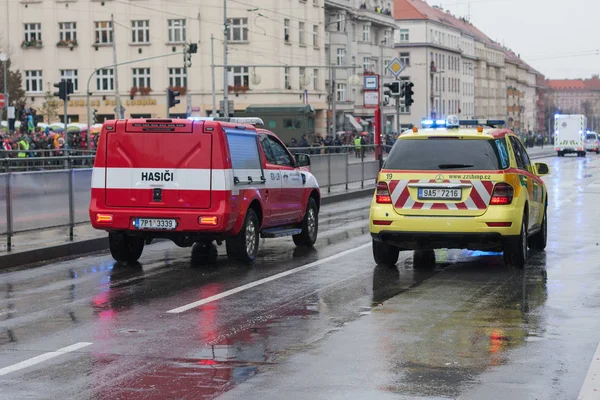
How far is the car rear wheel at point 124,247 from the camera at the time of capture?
15055mm

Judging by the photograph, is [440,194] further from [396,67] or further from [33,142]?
[33,142]

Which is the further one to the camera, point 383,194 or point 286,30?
point 286,30

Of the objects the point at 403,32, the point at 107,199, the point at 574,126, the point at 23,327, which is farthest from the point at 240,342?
the point at 403,32

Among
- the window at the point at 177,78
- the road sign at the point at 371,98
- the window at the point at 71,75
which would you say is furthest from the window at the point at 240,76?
the road sign at the point at 371,98

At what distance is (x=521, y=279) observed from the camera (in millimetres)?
13016

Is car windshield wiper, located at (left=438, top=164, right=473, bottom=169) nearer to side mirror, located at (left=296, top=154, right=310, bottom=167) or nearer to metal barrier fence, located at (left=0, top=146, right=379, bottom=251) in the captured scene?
side mirror, located at (left=296, top=154, right=310, bottom=167)

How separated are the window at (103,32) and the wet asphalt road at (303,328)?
2571 inches

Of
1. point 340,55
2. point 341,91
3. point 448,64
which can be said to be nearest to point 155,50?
point 340,55

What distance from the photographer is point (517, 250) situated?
1388 centimetres

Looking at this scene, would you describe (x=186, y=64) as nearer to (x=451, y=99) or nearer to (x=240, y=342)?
(x=240, y=342)

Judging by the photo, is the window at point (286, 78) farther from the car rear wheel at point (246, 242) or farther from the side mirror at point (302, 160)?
the car rear wheel at point (246, 242)

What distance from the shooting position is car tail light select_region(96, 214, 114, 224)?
14.4m

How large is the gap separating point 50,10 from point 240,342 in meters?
74.6

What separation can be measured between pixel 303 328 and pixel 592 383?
2923mm
